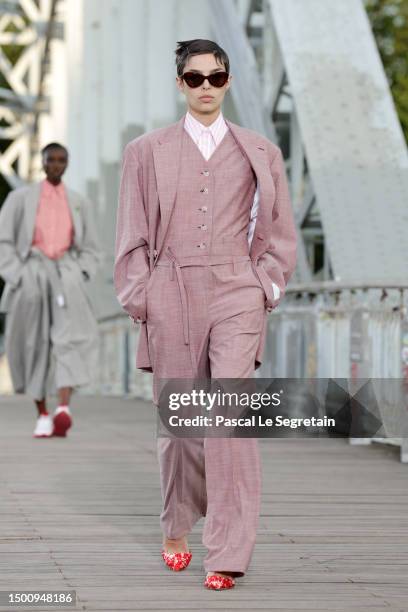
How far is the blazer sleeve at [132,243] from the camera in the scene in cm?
543

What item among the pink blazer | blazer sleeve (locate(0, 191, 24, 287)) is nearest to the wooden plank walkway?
the pink blazer

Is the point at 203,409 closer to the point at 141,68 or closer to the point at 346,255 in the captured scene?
the point at 346,255

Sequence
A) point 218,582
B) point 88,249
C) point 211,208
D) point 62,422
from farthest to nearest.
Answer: point 88,249 < point 62,422 < point 211,208 < point 218,582

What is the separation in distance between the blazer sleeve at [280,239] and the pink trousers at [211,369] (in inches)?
3.2

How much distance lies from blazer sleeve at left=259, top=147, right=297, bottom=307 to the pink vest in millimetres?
82

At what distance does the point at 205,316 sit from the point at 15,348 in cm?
584

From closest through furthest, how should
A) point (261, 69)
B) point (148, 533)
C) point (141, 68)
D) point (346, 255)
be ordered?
point (148, 533)
point (346, 255)
point (261, 69)
point (141, 68)

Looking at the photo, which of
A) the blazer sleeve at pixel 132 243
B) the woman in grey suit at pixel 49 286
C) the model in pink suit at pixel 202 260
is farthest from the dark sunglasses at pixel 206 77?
the woman in grey suit at pixel 49 286

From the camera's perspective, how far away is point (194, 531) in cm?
645

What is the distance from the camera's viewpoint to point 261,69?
1280cm

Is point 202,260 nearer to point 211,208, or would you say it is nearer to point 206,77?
point 211,208

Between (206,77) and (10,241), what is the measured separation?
550cm

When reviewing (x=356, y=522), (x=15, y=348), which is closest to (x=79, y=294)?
(x=15, y=348)

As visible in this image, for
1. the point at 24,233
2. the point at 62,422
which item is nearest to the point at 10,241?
the point at 24,233
